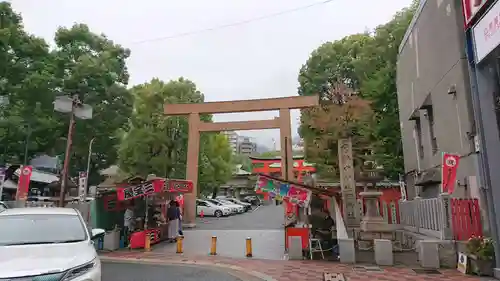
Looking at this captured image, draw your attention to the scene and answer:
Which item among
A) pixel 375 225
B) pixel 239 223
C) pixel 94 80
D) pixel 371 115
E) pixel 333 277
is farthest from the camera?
pixel 239 223

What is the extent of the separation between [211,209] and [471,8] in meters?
25.5

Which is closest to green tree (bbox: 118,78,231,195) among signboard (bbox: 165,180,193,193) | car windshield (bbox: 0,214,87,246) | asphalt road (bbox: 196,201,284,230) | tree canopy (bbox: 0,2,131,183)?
tree canopy (bbox: 0,2,131,183)

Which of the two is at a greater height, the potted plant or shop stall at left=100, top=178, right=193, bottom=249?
shop stall at left=100, top=178, right=193, bottom=249

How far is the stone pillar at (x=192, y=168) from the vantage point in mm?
21234

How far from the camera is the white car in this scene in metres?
4.39

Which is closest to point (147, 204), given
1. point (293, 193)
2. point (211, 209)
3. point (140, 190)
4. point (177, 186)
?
point (177, 186)

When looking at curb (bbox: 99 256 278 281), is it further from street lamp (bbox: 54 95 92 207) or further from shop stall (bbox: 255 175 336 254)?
street lamp (bbox: 54 95 92 207)

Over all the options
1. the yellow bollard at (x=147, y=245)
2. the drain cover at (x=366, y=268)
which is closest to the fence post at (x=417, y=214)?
the drain cover at (x=366, y=268)

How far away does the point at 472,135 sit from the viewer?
10.2 metres

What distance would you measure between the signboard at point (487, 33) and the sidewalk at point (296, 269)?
493 cm

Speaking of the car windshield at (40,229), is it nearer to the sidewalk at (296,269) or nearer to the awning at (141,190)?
the sidewalk at (296,269)

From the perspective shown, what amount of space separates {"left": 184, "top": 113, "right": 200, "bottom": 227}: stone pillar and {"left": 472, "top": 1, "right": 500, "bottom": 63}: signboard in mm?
16243

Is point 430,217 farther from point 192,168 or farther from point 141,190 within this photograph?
point 192,168

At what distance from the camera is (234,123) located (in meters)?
22.5
